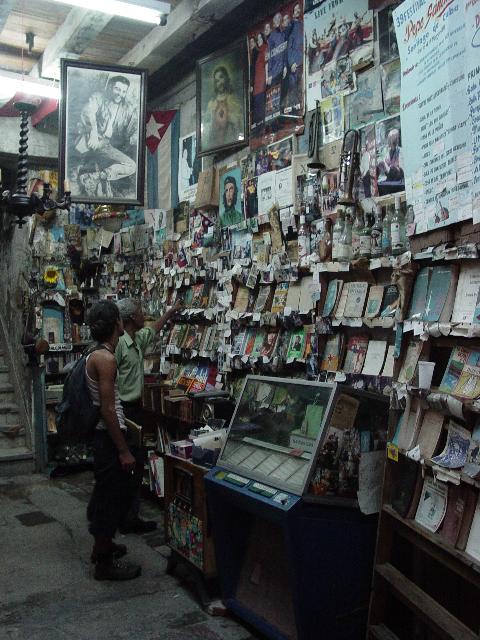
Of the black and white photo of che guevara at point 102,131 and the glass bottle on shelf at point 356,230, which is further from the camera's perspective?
the black and white photo of che guevara at point 102,131

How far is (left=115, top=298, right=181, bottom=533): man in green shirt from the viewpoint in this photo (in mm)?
4945

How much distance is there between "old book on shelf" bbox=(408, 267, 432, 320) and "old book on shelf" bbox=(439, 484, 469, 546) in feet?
2.43

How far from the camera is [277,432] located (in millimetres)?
3336

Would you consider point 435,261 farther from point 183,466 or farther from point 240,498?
point 183,466

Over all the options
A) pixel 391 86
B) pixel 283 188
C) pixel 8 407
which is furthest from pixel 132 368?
pixel 8 407

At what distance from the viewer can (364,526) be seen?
121 inches

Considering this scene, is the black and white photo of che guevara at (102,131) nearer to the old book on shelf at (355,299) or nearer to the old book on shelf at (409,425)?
the old book on shelf at (355,299)

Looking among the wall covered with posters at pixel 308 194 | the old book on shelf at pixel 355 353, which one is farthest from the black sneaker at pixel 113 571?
the old book on shelf at pixel 355 353

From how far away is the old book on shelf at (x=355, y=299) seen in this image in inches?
Answer: 150

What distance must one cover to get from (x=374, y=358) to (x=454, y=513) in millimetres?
1302

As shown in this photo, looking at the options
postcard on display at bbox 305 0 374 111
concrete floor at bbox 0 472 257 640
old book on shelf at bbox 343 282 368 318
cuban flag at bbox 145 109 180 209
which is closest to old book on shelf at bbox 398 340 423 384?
old book on shelf at bbox 343 282 368 318

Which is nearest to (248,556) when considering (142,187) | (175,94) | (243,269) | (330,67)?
(243,269)

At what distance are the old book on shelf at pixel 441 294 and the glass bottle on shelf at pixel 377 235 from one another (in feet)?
2.71

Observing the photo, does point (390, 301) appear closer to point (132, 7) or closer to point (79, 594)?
point (79, 594)
